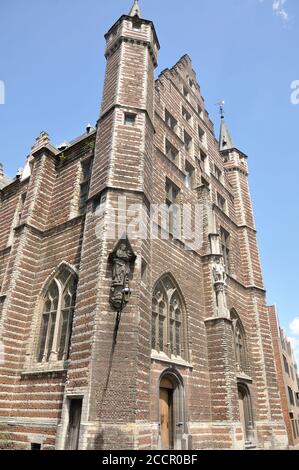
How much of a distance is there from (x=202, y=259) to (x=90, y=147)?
779cm

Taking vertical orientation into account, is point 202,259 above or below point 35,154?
below

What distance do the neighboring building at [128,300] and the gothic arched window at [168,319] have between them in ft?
0.18

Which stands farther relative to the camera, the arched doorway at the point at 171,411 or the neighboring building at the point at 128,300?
the arched doorway at the point at 171,411

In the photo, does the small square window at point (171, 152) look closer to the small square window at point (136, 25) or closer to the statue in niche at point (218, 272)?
the small square window at point (136, 25)

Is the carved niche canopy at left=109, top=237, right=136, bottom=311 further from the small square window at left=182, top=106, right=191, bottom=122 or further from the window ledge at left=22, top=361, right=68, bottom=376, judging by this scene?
the small square window at left=182, top=106, right=191, bottom=122

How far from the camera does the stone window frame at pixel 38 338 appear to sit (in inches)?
459

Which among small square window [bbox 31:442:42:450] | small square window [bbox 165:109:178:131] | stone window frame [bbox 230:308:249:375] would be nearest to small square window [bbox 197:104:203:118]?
small square window [bbox 165:109:178:131]

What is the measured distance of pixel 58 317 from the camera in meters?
12.7

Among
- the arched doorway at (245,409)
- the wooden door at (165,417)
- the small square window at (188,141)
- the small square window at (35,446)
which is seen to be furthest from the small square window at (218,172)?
the small square window at (35,446)

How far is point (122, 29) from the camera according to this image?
17297 millimetres

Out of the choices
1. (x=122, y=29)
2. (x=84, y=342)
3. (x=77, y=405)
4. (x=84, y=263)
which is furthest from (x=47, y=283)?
(x=122, y=29)

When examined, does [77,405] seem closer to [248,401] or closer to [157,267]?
[157,267]

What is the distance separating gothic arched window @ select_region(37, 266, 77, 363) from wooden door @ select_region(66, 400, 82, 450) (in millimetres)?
2127
